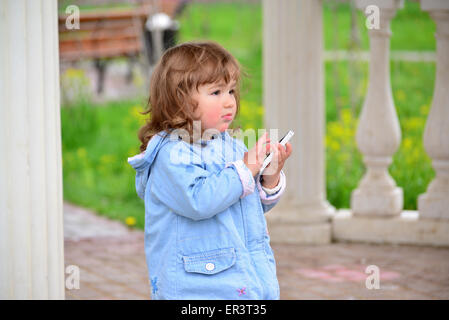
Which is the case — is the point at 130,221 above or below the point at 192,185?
below

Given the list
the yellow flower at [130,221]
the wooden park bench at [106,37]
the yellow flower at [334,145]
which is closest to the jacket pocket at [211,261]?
the yellow flower at [130,221]

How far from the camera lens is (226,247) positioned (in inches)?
96.2

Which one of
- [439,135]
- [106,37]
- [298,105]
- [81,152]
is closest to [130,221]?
[298,105]

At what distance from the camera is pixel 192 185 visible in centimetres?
239

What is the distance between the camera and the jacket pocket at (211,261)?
7.99 feet

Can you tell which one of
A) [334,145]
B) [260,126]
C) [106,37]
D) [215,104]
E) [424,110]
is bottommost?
[334,145]

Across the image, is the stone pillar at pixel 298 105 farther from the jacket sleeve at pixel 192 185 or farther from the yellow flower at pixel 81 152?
the yellow flower at pixel 81 152

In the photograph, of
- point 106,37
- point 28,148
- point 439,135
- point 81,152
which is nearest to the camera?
point 28,148

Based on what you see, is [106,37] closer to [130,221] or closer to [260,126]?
[260,126]

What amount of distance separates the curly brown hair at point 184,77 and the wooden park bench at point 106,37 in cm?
757

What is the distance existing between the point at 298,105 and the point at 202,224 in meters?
2.36

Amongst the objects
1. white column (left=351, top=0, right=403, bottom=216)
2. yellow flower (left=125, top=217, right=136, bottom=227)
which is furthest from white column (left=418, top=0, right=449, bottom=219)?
yellow flower (left=125, top=217, right=136, bottom=227)

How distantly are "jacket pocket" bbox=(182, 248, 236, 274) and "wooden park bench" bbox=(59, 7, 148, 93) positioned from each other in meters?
7.78
